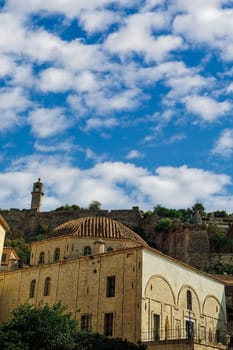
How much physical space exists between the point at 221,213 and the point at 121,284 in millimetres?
56650

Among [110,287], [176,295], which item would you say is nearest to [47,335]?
[110,287]

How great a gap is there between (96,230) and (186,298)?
7914 millimetres

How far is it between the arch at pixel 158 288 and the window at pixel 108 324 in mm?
2553

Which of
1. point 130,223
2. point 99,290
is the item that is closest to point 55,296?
point 99,290

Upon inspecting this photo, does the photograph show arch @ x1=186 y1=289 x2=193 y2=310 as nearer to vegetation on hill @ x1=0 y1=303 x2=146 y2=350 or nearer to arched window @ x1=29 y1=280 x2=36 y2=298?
vegetation on hill @ x1=0 y1=303 x2=146 y2=350

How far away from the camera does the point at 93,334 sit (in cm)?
2392

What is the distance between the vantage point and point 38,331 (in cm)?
2275

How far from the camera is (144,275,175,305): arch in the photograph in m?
27.8

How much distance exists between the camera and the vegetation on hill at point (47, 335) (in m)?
22.4

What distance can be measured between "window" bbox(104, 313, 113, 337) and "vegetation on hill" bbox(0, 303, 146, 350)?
3.66m

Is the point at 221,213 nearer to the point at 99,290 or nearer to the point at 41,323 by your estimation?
the point at 99,290

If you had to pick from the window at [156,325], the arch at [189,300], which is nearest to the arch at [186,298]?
the arch at [189,300]

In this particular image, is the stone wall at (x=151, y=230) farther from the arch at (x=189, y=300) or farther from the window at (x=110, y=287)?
the window at (x=110, y=287)

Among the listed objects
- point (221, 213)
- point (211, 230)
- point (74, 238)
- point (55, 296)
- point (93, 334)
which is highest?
point (221, 213)
